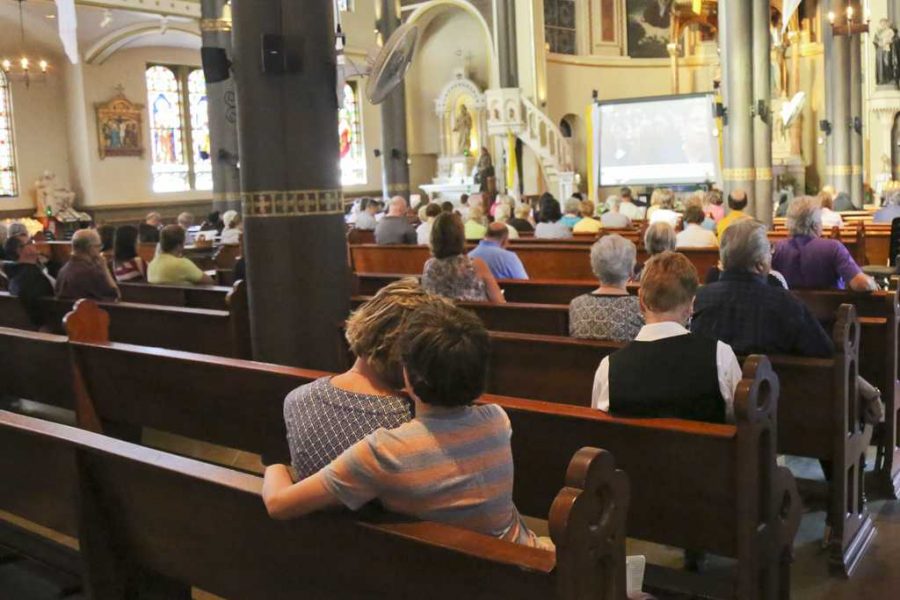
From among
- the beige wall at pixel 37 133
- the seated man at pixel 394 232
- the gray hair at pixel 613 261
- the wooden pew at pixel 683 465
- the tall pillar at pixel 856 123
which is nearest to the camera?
the wooden pew at pixel 683 465

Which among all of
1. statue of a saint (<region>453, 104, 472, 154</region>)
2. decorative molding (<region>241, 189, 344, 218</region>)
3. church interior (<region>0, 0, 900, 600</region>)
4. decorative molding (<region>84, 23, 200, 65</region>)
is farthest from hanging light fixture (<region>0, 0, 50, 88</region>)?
decorative molding (<region>241, 189, 344, 218</region>)

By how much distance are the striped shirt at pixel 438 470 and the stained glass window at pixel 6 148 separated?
18784 millimetres

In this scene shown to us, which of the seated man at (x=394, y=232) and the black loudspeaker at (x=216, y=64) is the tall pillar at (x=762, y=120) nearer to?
the seated man at (x=394, y=232)

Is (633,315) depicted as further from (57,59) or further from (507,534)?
(57,59)

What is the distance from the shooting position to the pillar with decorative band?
14859mm

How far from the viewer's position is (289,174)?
593cm

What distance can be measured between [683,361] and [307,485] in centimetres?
147

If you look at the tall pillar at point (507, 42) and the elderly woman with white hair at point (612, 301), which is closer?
the elderly woman with white hair at point (612, 301)

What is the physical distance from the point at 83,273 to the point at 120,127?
14.4 meters

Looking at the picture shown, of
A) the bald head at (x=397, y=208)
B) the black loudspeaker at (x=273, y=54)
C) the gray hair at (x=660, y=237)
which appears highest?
the black loudspeaker at (x=273, y=54)

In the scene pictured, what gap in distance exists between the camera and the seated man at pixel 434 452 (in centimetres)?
213

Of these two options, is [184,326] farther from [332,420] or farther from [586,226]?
[586,226]

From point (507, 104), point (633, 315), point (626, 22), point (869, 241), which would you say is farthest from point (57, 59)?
point (633, 315)

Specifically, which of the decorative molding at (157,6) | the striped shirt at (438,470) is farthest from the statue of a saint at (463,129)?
the striped shirt at (438,470)
